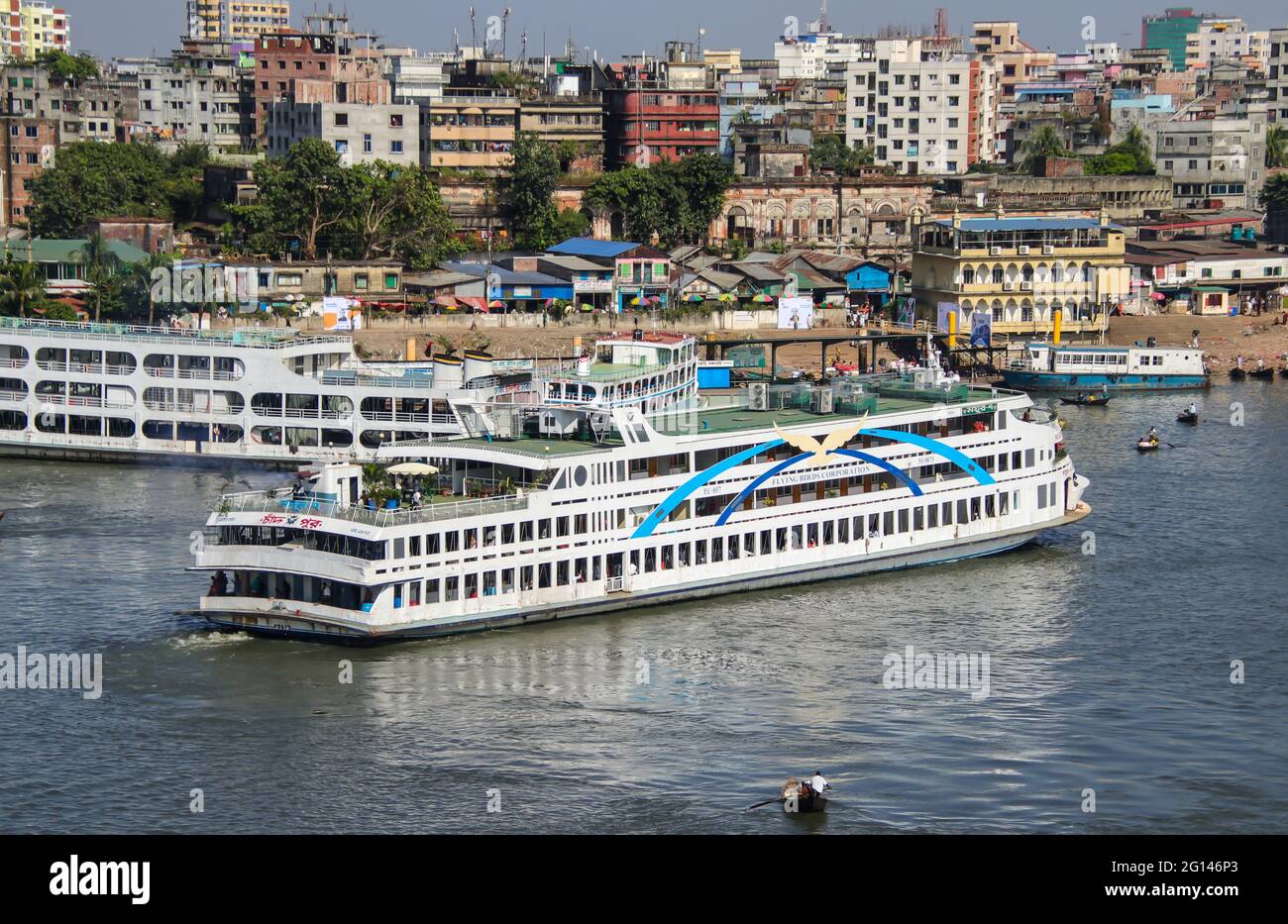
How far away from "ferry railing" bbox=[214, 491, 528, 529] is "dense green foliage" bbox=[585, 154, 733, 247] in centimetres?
6643

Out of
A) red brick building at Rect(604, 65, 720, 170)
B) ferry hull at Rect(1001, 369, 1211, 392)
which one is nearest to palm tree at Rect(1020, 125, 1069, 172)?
red brick building at Rect(604, 65, 720, 170)

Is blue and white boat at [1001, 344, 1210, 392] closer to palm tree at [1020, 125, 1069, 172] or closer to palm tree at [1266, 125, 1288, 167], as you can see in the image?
palm tree at [1020, 125, 1069, 172]

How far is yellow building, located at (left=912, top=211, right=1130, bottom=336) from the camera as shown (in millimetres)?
98250

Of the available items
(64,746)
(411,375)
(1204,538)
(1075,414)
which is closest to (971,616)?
(1204,538)

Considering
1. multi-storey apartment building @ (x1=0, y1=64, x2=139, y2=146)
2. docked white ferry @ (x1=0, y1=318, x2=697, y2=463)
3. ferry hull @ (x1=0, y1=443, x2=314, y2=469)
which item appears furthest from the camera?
multi-storey apartment building @ (x1=0, y1=64, x2=139, y2=146)

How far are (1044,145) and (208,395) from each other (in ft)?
278

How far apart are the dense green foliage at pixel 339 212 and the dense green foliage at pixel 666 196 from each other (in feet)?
37.3

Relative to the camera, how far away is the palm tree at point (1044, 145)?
139m

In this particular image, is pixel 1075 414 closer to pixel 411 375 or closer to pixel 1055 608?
pixel 411 375

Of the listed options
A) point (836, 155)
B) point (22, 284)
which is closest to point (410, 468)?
point (22, 284)

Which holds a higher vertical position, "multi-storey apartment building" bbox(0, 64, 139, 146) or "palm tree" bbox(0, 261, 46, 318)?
"multi-storey apartment building" bbox(0, 64, 139, 146)
